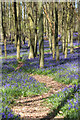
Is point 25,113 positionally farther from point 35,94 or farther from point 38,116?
point 35,94

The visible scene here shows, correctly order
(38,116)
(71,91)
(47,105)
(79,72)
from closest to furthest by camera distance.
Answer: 1. (38,116)
2. (47,105)
3. (71,91)
4. (79,72)

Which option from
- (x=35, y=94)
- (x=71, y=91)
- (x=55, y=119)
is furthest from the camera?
(x=35, y=94)

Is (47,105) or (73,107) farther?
(47,105)

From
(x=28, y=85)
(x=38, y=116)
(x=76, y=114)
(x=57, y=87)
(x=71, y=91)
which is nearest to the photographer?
(x=76, y=114)

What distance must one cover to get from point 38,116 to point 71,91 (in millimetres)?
2210

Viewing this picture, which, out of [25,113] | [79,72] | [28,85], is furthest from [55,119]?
[79,72]

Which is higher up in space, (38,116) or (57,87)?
(38,116)

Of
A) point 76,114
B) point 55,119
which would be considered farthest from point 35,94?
point 76,114

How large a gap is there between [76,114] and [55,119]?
0.79 m

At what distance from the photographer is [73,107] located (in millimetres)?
5699

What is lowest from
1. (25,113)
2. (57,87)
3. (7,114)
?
(57,87)

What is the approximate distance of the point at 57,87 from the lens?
9.74 meters

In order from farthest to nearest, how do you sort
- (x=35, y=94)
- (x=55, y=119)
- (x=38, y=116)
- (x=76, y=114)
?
(x=35, y=94) < (x=38, y=116) < (x=55, y=119) < (x=76, y=114)

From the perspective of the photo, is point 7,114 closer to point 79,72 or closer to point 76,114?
point 76,114
